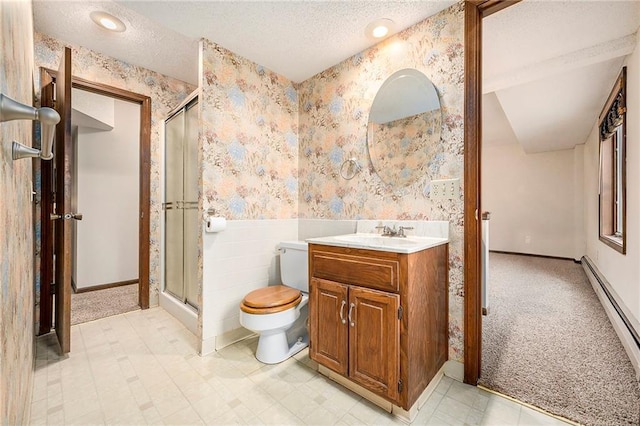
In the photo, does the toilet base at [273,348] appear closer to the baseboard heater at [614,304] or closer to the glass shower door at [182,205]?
the glass shower door at [182,205]

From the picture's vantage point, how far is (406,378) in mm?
1270

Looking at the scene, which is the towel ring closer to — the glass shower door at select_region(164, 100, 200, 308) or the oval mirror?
the oval mirror

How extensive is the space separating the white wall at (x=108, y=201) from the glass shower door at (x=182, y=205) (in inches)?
56.2

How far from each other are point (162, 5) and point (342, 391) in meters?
2.50

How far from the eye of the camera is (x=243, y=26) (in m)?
1.84

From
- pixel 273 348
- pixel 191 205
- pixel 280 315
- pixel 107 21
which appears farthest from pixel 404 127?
pixel 107 21

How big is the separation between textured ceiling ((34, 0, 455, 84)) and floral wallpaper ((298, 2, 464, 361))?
131mm

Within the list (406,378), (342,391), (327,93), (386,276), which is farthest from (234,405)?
(327,93)

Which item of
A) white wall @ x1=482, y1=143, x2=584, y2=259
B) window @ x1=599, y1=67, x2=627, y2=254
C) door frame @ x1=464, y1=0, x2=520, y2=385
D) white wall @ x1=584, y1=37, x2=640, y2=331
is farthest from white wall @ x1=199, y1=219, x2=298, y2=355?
white wall @ x1=482, y1=143, x2=584, y2=259

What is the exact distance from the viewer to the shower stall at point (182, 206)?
236 centimetres

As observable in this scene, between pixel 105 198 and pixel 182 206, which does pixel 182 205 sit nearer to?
pixel 182 206

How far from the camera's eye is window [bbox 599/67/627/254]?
2.78 meters

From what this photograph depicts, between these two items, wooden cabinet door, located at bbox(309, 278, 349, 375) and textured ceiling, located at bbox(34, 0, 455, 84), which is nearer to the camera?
wooden cabinet door, located at bbox(309, 278, 349, 375)

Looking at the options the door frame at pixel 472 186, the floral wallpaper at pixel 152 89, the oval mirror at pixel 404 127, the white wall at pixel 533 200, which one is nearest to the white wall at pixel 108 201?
the floral wallpaper at pixel 152 89
